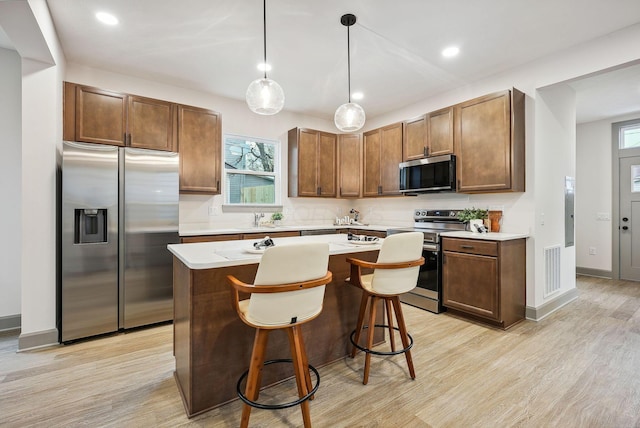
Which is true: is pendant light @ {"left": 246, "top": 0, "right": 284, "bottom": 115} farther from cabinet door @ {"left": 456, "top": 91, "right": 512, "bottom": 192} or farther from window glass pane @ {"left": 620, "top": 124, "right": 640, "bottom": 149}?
window glass pane @ {"left": 620, "top": 124, "right": 640, "bottom": 149}

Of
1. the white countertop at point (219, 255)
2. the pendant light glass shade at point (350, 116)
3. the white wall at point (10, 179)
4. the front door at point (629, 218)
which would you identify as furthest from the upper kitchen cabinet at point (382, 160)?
the white wall at point (10, 179)

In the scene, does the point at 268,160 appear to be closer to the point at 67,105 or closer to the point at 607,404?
the point at 67,105

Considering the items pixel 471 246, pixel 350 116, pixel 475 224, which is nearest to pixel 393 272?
pixel 350 116

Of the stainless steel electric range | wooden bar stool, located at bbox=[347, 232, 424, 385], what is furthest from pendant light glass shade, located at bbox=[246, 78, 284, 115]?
the stainless steel electric range

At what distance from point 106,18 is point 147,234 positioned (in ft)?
6.35

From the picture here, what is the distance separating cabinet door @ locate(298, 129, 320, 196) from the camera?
470cm

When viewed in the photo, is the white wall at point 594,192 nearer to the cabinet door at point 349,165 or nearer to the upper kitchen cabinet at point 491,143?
the upper kitchen cabinet at point 491,143

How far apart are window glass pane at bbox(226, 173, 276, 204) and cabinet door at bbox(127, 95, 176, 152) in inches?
41.8

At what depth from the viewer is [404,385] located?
2.06m

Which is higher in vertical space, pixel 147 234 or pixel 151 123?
pixel 151 123

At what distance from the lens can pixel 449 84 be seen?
3.91 m

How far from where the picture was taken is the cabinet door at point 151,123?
3.34 m

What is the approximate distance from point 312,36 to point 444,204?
2.75 meters

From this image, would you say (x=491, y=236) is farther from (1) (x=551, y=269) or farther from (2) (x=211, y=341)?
(2) (x=211, y=341)
